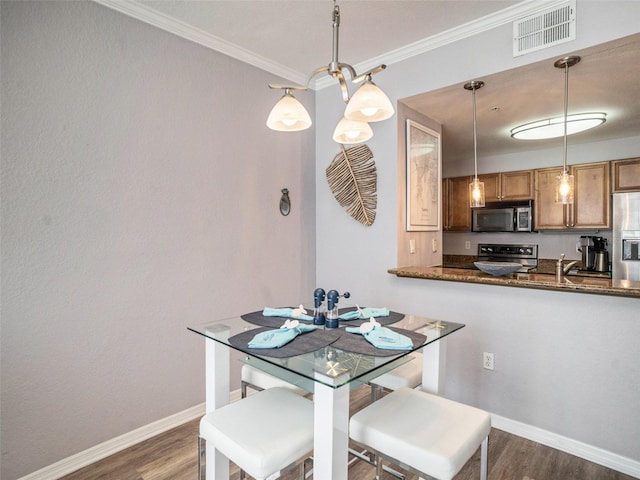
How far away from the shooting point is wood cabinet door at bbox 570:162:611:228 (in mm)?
3826

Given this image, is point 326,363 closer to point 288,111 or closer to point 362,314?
point 362,314

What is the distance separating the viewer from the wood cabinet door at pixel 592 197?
3826 mm

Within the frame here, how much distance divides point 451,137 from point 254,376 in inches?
129

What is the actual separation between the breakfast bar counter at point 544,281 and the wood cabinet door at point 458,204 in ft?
8.59

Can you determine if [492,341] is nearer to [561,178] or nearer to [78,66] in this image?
[561,178]

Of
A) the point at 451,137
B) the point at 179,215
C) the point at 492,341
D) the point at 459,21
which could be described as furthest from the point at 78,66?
the point at 451,137

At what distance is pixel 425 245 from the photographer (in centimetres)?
314

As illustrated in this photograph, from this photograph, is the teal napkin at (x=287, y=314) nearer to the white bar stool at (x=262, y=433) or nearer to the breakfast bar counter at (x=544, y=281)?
the white bar stool at (x=262, y=433)

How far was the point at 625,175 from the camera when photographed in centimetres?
376

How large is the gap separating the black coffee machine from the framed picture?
2.10 meters

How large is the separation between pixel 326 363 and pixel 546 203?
422 centimetres

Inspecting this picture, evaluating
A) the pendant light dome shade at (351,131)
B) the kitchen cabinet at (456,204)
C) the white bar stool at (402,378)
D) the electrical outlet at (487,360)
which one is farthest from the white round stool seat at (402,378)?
the kitchen cabinet at (456,204)

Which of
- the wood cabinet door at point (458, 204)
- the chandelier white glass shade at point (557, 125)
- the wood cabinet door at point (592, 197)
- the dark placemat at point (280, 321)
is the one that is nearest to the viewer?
the dark placemat at point (280, 321)

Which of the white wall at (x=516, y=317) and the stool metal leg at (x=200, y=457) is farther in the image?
the white wall at (x=516, y=317)
